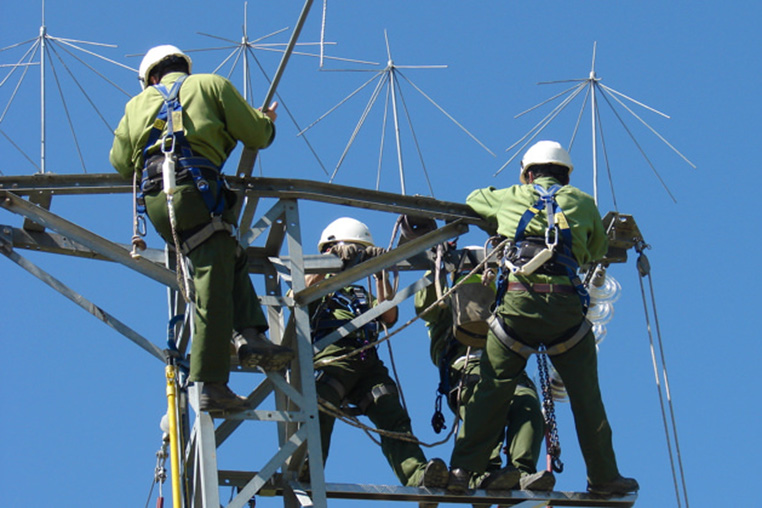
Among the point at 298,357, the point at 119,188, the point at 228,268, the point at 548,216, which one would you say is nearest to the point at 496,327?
the point at 548,216

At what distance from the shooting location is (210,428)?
1083cm

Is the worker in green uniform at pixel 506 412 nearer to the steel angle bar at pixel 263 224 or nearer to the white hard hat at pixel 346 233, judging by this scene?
the white hard hat at pixel 346 233

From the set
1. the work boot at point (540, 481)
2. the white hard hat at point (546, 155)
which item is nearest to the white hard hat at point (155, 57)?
the white hard hat at point (546, 155)

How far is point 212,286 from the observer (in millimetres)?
10789

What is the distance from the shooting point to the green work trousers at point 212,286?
35.1ft

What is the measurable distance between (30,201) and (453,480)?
4.29m

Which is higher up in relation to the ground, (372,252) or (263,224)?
(372,252)

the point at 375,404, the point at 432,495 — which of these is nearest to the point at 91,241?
the point at 375,404

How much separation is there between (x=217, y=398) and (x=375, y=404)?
306 centimetres

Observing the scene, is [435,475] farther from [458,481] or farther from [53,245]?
[53,245]

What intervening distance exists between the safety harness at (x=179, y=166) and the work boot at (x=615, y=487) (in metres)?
4.02

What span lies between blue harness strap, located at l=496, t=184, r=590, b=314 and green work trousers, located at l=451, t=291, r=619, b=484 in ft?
0.49

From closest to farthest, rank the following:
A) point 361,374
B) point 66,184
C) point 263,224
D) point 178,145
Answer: point 178,145 < point 66,184 < point 263,224 < point 361,374

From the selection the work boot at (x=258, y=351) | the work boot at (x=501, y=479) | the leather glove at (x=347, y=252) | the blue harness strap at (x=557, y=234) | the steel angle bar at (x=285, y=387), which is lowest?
the work boot at (x=501, y=479)
